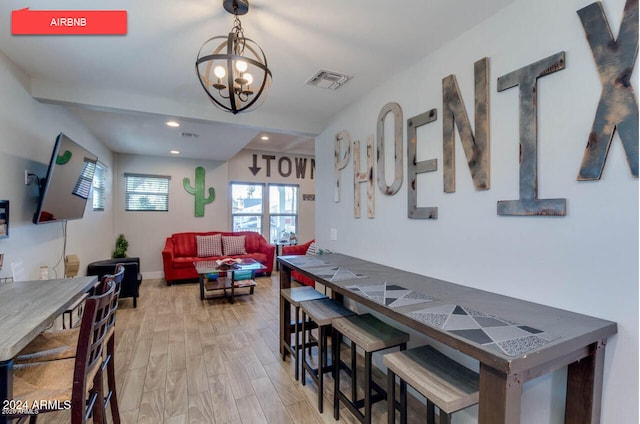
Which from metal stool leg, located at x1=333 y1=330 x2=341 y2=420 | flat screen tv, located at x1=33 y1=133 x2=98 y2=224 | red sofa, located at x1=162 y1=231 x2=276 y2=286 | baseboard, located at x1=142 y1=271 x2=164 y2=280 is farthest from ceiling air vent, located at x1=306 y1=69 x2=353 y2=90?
baseboard, located at x1=142 y1=271 x2=164 y2=280

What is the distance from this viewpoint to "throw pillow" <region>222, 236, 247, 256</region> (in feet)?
19.7

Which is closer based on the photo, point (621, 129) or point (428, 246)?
point (621, 129)

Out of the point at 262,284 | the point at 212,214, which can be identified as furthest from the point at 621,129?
the point at 212,214

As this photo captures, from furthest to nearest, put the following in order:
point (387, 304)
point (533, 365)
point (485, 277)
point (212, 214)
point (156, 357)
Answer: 1. point (212, 214)
2. point (156, 357)
3. point (485, 277)
4. point (387, 304)
5. point (533, 365)

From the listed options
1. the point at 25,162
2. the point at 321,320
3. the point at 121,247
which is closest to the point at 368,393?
the point at 321,320

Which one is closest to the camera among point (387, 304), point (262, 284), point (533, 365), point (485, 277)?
point (533, 365)

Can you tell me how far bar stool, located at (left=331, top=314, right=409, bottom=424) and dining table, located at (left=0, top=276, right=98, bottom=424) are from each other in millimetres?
1450

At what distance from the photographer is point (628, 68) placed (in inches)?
43.3

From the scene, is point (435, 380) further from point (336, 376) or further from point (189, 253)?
point (189, 253)

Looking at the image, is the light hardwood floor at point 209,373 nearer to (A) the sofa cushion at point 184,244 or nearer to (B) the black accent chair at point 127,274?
(B) the black accent chair at point 127,274

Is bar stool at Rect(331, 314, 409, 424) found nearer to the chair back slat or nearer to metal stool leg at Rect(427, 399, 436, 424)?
metal stool leg at Rect(427, 399, 436, 424)

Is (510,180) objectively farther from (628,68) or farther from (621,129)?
(628,68)

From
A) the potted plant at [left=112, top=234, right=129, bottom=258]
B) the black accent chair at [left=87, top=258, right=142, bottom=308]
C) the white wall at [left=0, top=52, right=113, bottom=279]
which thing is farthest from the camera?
the potted plant at [left=112, top=234, right=129, bottom=258]

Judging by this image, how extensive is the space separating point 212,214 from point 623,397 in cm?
637
